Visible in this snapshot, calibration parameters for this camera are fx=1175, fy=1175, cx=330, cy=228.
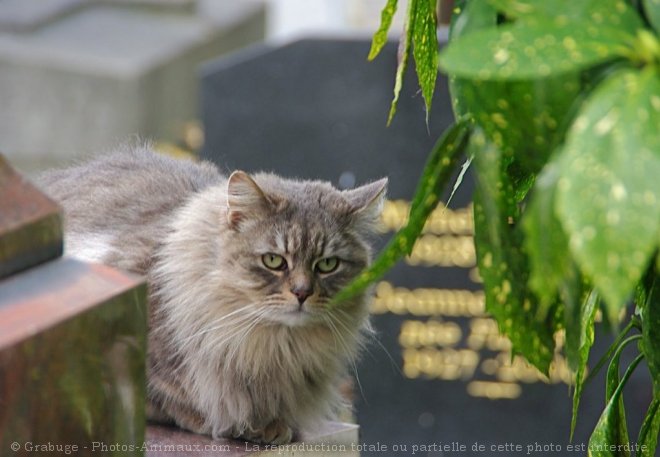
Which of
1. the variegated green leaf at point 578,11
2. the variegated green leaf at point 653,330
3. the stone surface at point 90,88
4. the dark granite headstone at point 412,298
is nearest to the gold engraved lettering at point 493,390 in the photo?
the dark granite headstone at point 412,298

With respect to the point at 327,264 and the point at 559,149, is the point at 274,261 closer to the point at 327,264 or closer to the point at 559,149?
the point at 327,264

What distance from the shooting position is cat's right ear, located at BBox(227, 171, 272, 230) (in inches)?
88.6

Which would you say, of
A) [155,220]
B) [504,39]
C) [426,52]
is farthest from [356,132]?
[504,39]

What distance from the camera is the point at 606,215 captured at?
738mm

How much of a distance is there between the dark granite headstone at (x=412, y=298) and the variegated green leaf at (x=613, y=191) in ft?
14.2

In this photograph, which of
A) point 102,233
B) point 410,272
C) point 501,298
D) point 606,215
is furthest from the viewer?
point 410,272

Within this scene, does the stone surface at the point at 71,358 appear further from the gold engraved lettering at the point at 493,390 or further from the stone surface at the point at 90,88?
the stone surface at the point at 90,88

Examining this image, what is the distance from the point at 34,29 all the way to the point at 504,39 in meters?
7.66

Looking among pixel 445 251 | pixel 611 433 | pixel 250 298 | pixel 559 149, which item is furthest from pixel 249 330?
pixel 445 251

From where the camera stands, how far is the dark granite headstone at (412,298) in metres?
5.16

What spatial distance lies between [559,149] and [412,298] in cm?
441

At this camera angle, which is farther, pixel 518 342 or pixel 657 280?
pixel 657 280

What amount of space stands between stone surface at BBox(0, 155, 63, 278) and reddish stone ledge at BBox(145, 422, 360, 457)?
0.80m

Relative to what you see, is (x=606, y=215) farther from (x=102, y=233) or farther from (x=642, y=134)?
(x=102, y=233)
